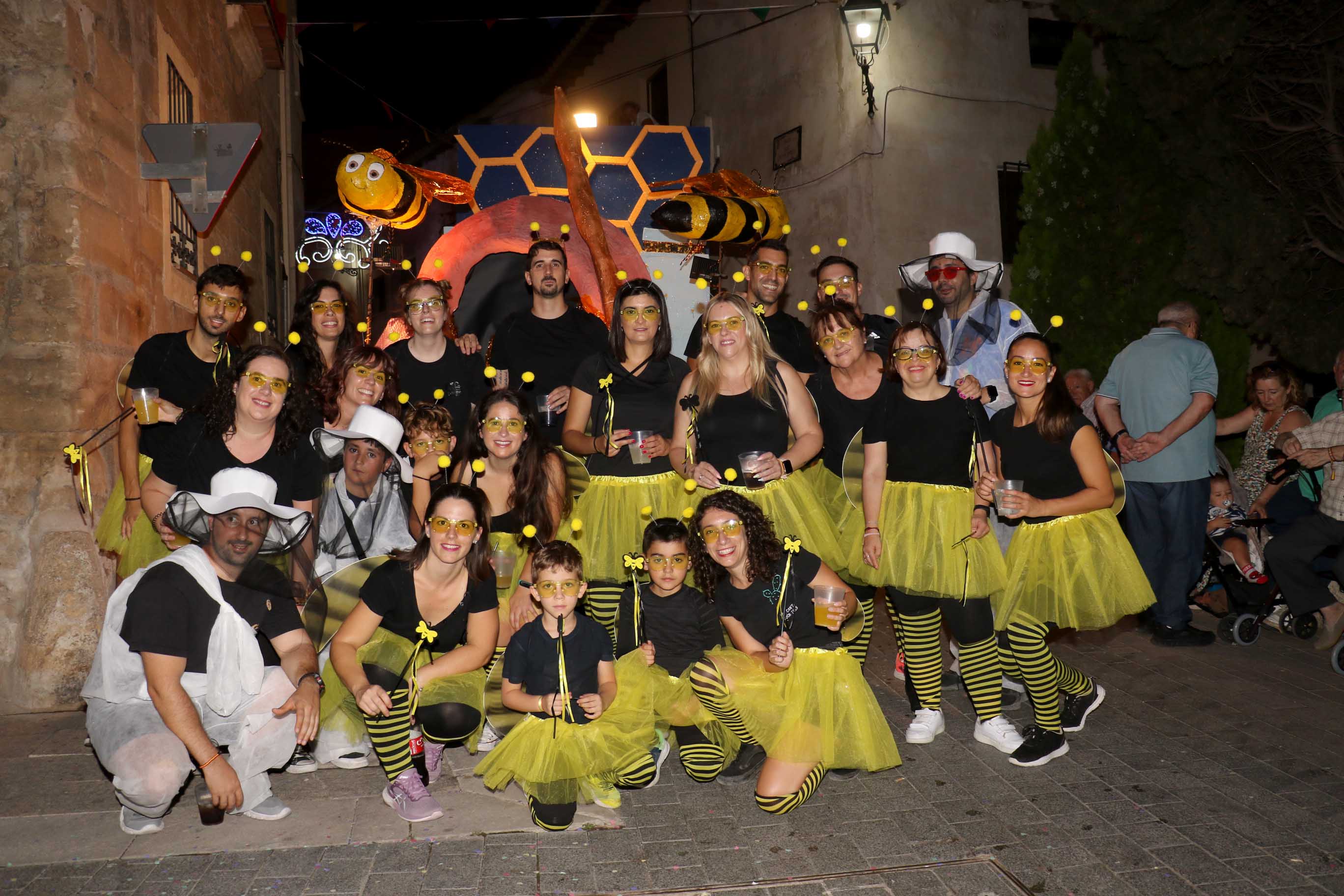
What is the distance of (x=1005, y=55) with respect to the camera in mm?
12156

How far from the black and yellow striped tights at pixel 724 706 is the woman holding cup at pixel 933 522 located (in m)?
0.86

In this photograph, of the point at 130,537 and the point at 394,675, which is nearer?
the point at 394,675

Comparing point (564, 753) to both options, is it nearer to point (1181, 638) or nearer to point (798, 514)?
point (798, 514)

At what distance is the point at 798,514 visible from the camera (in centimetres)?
471

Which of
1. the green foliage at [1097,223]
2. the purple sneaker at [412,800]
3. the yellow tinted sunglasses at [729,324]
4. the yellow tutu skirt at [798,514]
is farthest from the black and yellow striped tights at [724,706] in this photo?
the green foliage at [1097,223]

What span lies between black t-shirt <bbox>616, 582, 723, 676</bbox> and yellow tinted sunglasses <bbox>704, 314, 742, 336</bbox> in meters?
1.22

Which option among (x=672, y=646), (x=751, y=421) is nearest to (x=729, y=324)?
(x=751, y=421)

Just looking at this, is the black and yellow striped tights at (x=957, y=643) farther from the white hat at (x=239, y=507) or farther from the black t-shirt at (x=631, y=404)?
the white hat at (x=239, y=507)

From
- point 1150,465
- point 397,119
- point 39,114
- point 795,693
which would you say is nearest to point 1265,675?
point 1150,465

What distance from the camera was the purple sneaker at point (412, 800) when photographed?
3928 millimetres

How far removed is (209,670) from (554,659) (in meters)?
1.34

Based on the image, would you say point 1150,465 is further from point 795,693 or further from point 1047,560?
point 795,693

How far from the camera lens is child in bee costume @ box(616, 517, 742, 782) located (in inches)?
169

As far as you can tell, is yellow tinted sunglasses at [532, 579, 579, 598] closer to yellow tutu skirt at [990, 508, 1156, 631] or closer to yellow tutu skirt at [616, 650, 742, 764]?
yellow tutu skirt at [616, 650, 742, 764]
